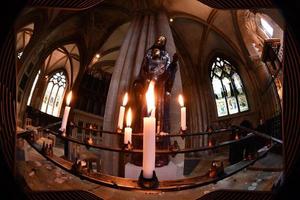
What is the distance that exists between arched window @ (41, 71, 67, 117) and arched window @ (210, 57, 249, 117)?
7.17 metres

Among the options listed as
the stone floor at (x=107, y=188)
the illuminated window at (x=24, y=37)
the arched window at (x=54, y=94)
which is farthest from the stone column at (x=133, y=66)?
the arched window at (x=54, y=94)

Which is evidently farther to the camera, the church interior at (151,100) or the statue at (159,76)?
the statue at (159,76)

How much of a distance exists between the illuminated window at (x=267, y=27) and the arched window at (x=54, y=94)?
9055 millimetres

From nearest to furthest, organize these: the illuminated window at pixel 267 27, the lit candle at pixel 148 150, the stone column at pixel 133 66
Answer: the lit candle at pixel 148 150, the stone column at pixel 133 66, the illuminated window at pixel 267 27

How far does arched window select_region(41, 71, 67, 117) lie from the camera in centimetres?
1305

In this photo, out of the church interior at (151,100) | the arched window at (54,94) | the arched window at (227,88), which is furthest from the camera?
the arched window at (54,94)

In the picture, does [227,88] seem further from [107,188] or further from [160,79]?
[107,188]

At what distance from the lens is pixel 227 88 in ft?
41.6

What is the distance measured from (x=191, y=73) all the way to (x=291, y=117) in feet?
45.1

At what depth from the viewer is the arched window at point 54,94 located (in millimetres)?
13055

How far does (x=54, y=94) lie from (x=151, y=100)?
13.2 m

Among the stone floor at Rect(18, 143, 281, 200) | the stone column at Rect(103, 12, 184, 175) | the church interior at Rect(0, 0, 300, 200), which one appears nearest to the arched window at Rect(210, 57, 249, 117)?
the church interior at Rect(0, 0, 300, 200)

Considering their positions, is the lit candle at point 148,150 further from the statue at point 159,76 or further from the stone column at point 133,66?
the stone column at point 133,66

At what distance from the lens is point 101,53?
16.8 meters
